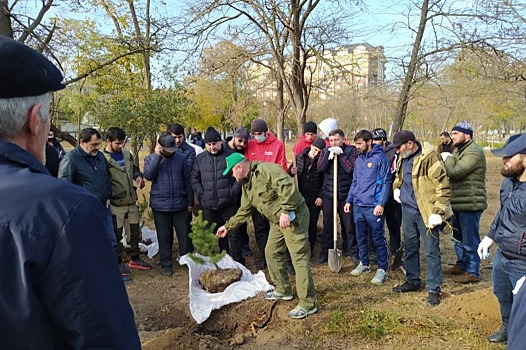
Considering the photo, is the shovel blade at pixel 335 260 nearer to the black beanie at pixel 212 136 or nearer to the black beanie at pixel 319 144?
the black beanie at pixel 319 144

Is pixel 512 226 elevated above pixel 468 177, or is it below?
below

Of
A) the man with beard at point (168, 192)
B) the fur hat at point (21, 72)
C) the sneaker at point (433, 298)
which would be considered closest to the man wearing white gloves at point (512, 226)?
the sneaker at point (433, 298)

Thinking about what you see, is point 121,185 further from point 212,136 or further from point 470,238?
point 470,238

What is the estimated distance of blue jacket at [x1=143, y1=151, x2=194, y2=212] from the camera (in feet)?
19.2

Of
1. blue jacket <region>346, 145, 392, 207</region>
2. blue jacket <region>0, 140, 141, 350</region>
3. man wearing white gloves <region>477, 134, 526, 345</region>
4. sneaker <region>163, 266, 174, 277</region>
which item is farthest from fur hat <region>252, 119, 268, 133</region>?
blue jacket <region>0, 140, 141, 350</region>

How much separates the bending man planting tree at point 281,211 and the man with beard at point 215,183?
109 centimetres

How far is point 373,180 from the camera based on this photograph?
5.53 meters

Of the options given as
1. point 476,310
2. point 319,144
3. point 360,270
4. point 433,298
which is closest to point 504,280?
point 476,310

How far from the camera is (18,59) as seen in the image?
1.07 meters

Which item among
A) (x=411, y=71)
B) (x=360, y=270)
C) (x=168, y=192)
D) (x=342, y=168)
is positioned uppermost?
(x=411, y=71)

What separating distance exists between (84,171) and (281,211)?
2573 millimetres

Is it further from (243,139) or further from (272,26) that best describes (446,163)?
(272,26)

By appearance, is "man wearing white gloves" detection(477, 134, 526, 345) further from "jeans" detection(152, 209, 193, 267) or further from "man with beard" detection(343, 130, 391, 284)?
"jeans" detection(152, 209, 193, 267)

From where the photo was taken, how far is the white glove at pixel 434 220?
449cm
